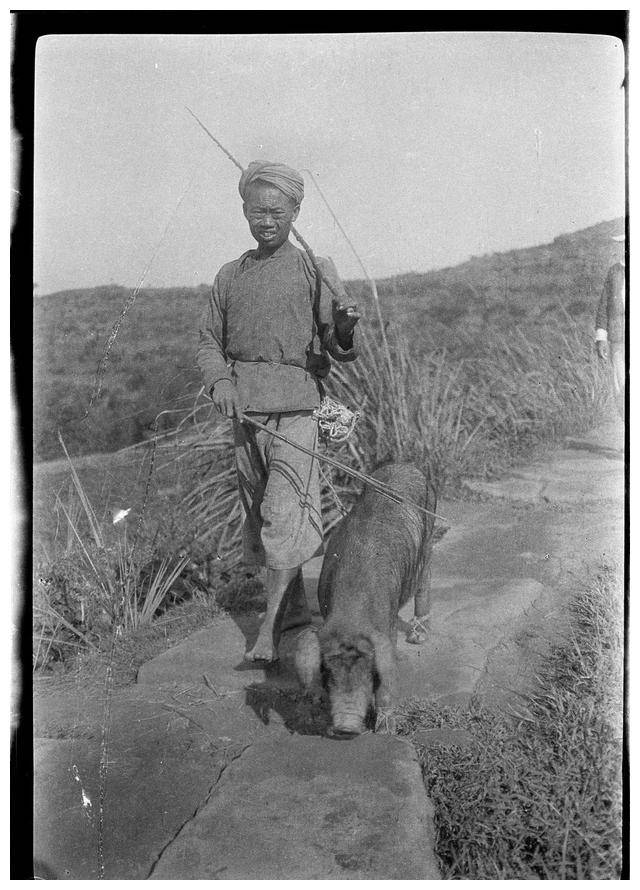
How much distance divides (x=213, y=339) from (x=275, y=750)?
205 cm

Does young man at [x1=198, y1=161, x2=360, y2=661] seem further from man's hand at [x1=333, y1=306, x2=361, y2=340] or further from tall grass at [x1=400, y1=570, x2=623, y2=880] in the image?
tall grass at [x1=400, y1=570, x2=623, y2=880]

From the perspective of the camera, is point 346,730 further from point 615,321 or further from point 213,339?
point 615,321

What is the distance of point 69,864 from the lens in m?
3.31

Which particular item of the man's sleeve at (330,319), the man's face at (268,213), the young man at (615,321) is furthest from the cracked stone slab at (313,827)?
the man's face at (268,213)

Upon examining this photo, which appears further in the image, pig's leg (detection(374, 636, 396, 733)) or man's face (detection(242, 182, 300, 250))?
man's face (detection(242, 182, 300, 250))

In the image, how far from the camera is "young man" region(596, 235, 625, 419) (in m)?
4.09

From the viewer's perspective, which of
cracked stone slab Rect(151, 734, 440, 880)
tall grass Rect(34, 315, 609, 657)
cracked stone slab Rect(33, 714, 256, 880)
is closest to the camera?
cracked stone slab Rect(151, 734, 440, 880)

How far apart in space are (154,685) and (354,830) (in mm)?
1512

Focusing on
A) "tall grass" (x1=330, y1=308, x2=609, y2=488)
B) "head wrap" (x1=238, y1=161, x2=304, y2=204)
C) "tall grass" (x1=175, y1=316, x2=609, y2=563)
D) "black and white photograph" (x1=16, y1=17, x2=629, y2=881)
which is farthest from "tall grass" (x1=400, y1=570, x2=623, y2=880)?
"head wrap" (x1=238, y1=161, x2=304, y2=204)

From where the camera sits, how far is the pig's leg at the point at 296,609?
14.8ft

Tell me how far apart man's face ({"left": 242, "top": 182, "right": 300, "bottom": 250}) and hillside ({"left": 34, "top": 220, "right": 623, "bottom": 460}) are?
33.6 inches

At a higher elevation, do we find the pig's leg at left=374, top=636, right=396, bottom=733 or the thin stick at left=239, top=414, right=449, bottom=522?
the thin stick at left=239, top=414, right=449, bottom=522

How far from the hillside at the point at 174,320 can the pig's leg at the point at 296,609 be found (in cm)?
152

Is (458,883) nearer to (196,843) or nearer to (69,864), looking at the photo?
(196,843)
